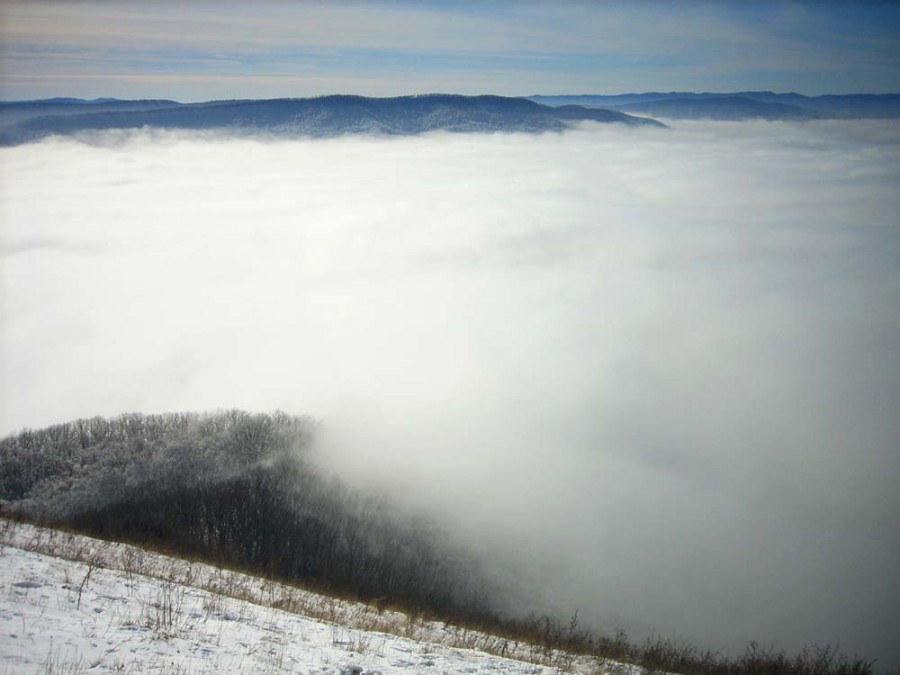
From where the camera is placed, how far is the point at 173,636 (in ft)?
37.2

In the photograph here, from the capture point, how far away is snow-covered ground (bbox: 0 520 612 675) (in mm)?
9922

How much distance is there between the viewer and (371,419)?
116 m

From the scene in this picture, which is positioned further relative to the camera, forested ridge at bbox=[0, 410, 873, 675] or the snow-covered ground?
forested ridge at bbox=[0, 410, 873, 675]

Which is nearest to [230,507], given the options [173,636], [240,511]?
[240,511]

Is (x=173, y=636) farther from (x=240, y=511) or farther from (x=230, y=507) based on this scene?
(x=230, y=507)

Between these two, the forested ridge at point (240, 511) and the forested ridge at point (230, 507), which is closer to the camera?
the forested ridge at point (240, 511)

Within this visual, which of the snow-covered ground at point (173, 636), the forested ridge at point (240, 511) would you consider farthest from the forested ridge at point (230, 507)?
the snow-covered ground at point (173, 636)

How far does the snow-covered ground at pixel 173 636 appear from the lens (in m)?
9.92

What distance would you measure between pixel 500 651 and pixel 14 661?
12387mm

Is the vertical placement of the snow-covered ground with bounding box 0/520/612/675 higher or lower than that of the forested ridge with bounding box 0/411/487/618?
higher

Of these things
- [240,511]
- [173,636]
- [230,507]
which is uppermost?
[173,636]

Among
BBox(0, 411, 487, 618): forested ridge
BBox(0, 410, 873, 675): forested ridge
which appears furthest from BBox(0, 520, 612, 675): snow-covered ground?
BBox(0, 411, 487, 618): forested ridge

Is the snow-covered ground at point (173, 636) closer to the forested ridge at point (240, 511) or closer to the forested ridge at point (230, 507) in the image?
the forested ridge at point (240, 511)

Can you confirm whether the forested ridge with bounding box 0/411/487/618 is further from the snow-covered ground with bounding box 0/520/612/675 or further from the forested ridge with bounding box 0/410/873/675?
the snow-covered ground with bounding box 0/520/612/675
